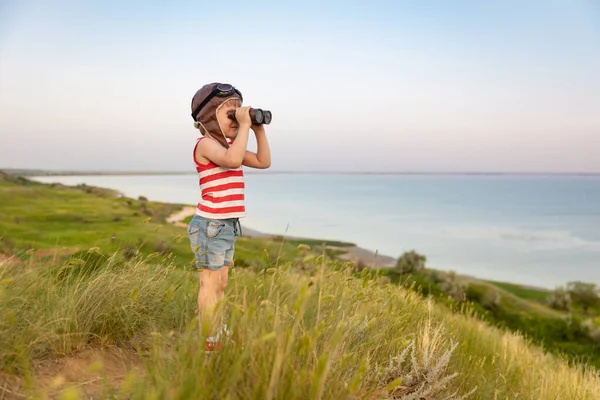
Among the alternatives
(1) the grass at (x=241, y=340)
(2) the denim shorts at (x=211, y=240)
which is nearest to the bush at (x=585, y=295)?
(1) the grass at (x=241, y=340)

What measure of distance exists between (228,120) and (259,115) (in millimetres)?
317

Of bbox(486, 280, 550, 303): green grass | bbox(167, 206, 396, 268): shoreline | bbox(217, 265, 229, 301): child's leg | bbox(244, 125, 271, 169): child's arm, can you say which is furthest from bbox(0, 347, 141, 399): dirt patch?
bbox(486, 280, 550, 303): green grass

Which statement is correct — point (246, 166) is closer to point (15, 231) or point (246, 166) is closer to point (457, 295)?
point (457, 295)

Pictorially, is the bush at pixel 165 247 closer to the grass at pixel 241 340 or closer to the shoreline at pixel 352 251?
the grass at pixel 241 340

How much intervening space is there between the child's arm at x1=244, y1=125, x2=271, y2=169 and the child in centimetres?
8

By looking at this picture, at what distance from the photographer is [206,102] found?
4023mm

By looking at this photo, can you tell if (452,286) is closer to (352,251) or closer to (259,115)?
(352,251)

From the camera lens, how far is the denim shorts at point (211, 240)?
3881mm

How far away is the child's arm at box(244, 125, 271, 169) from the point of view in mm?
4207

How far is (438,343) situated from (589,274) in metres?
74.2

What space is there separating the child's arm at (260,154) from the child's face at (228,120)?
189mm

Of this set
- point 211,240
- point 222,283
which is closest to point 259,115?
point 211,240

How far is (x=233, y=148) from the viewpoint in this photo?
3.76 m

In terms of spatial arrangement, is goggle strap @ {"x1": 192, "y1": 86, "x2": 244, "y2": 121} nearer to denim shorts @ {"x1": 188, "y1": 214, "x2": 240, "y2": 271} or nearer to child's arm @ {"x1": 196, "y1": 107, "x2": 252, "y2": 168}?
child's arm @ {"x1": 196, "y1": 107, "x2": 252, "y2": 168}
